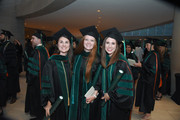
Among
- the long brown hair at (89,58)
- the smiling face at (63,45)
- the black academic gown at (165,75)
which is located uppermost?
the smiling face at (63,45)

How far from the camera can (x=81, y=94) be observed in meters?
2.01

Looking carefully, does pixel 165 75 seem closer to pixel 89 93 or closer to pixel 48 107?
pixel 89 93

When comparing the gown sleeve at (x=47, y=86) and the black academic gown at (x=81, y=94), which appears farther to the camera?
the black academic gown at (x=81, y=94)

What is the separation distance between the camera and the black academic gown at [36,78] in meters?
2.75

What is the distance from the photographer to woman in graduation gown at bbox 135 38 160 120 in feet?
10.3

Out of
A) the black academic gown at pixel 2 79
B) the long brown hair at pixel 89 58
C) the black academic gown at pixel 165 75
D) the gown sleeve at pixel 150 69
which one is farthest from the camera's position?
the black academic gown at pixel 165 75

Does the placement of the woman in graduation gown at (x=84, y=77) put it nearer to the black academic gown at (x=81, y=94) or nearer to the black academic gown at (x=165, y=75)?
the black academic gown at (x=81, y=94)

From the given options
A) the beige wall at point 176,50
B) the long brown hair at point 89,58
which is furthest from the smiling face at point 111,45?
the beige wall at point 176,50

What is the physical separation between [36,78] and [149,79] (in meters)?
2.67

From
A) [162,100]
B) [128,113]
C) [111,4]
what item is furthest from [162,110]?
[111,4]

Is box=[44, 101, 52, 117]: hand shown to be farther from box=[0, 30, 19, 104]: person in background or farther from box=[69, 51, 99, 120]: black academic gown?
box=[0, 30, 19, 104]: person in background

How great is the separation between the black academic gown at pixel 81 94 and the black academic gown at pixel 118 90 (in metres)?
0.18

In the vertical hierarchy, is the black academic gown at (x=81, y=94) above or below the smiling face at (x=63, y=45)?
below

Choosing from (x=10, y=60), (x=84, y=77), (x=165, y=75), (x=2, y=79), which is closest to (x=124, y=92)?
(x=84, y=77)
